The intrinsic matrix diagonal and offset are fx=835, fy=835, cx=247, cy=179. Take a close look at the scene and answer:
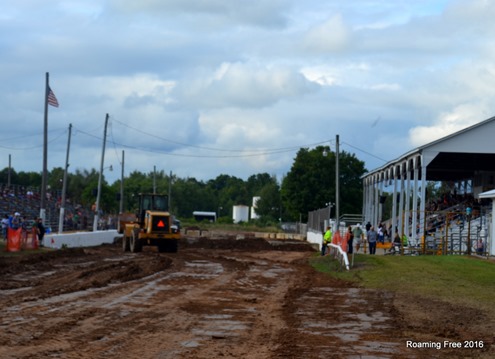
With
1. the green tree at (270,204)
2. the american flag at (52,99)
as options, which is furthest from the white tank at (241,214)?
the american flag at (52,99)

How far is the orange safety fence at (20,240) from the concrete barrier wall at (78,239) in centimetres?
215

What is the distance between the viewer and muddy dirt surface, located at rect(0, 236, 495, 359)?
475 inches

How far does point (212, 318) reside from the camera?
624 inches

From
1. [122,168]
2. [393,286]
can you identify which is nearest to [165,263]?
[393,286]

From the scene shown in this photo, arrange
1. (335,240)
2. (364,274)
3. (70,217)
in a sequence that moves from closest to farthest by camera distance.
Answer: (364,274) < (335,240) < (70,217)

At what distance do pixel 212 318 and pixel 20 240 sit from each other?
2619 cm

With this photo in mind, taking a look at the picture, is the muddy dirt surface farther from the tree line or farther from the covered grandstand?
the tree line

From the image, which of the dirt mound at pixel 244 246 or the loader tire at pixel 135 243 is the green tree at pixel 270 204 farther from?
the loader tire at pixel 135 243

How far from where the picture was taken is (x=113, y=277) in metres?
24.9

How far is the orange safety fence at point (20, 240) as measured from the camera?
39.2 meters

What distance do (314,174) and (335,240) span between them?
6651cm

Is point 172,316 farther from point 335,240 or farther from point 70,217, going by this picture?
point 70,217

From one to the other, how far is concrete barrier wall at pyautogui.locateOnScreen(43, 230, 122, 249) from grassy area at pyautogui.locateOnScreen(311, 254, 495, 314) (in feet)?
49.4

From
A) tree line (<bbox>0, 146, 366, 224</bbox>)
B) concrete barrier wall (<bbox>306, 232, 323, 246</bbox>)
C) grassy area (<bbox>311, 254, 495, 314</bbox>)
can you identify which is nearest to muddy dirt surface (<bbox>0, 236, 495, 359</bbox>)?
grassy area (<bbox>311, 254, 495, 314</bbox>)
